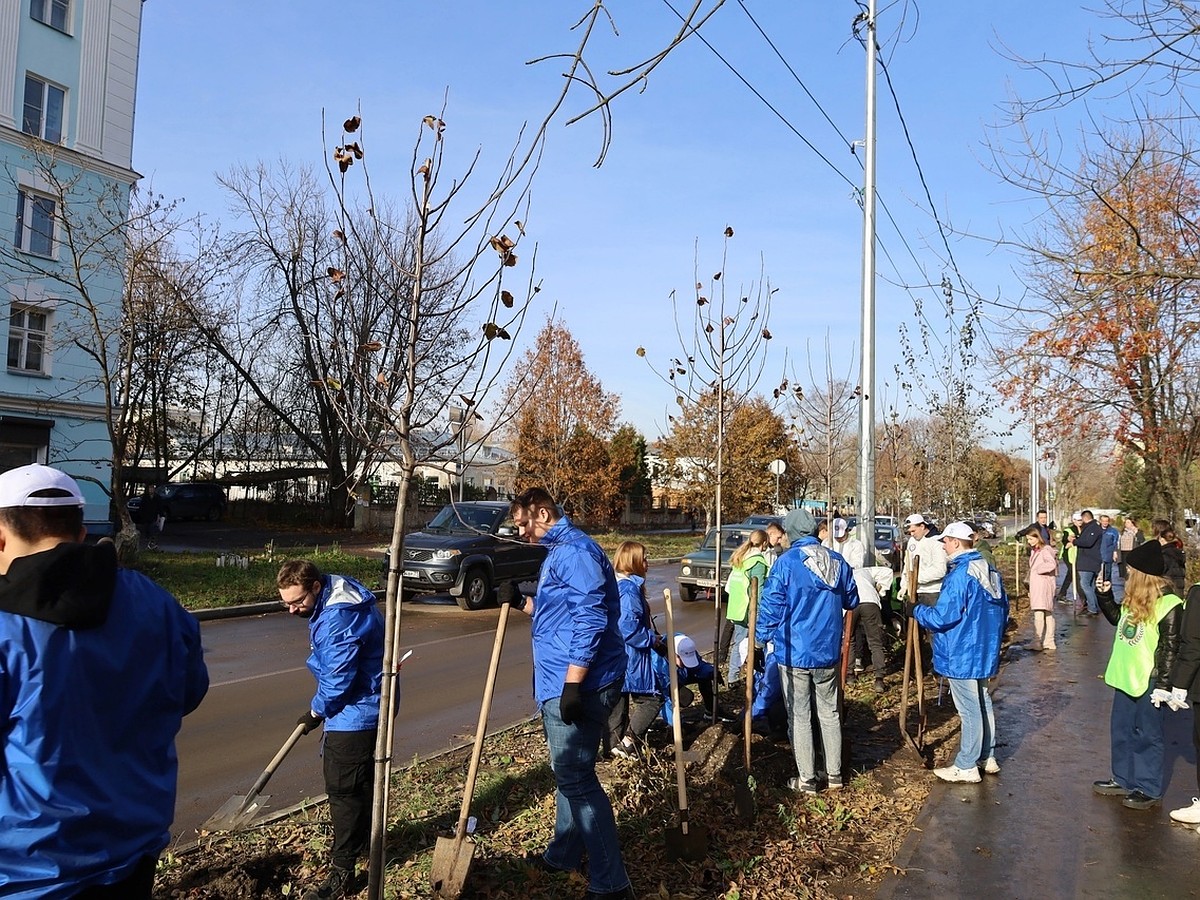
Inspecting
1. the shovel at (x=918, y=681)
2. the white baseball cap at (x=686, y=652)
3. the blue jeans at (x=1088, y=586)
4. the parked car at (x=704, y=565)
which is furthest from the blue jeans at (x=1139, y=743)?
the parked car at (x=704, y=565)

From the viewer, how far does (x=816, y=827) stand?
18.6ft

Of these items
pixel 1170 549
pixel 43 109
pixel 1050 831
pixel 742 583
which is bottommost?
pixel 1050 831

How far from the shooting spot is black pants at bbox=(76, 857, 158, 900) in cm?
233

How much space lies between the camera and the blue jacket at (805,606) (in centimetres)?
623

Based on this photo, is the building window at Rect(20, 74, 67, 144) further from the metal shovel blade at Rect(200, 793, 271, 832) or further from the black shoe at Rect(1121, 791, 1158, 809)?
the black shoe at Rect(1121, 791, 1158, 809)

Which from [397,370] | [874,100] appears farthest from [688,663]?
[874,100]

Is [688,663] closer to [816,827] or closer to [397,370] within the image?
[816,827]

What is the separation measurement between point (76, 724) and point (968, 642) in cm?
597

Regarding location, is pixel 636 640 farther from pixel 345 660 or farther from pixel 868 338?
pixel 868 338

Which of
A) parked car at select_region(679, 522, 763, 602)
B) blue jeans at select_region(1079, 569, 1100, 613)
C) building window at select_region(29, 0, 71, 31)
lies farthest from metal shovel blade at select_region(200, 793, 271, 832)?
building window at select_region(29, 0, 71, 31)

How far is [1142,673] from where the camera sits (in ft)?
20.5

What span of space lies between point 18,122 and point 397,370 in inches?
986

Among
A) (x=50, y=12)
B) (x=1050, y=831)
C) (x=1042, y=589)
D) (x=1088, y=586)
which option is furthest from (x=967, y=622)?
(x=50, y=12)

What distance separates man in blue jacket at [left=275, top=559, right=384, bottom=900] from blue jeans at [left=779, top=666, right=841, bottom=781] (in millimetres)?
3041
